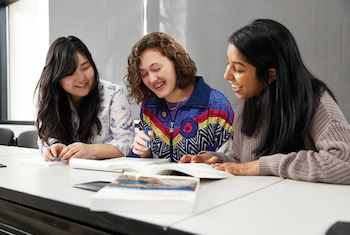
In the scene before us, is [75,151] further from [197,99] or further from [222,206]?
[222,206]

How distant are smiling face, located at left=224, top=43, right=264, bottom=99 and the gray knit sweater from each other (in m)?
0.25

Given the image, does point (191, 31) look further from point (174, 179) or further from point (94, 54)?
point (174, 179)

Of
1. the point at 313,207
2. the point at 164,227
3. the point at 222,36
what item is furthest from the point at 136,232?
the point at 222,36

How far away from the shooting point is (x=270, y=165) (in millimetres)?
990

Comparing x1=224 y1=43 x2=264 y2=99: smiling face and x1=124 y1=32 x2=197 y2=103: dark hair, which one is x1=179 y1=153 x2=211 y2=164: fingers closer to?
x1=224 y1=43 x2=264 y2=99: smiling face

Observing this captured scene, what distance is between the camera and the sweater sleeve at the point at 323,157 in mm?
882

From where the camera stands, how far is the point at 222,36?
7.70 ft

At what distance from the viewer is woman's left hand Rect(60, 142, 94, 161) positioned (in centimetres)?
134

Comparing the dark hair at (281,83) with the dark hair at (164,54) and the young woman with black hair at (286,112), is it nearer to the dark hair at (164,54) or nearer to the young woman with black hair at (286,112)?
the young woman with black hair at (286,112)

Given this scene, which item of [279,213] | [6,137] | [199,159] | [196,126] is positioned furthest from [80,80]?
[6,137]

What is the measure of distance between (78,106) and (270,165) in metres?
1.23

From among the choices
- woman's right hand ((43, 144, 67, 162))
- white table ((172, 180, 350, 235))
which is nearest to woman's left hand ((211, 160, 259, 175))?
white table ((172, 180, 350, 235))

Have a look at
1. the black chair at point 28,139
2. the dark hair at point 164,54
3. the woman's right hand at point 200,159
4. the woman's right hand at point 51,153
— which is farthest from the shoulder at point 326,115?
the black chair at point 28,139

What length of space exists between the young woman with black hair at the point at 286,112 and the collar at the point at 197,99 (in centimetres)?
39
